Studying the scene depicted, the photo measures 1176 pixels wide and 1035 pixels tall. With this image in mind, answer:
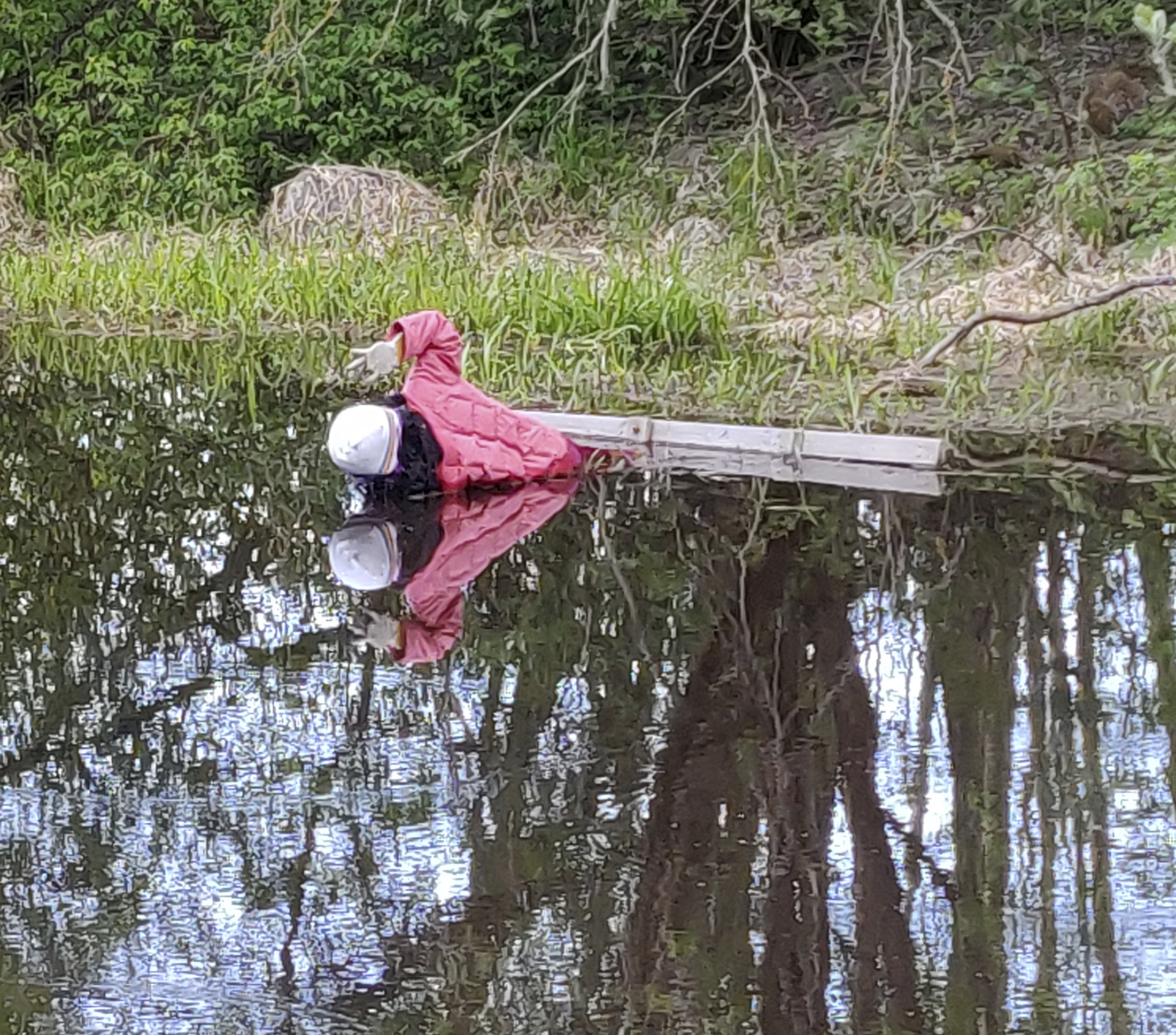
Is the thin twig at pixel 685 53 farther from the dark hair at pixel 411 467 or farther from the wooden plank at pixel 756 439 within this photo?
the dark hair at pixel 411 467

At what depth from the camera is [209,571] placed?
18.3 ft

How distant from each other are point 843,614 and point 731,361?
3.60 metres

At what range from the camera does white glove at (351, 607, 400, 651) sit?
4.82 metres

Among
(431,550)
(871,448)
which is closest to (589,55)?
(871,448)

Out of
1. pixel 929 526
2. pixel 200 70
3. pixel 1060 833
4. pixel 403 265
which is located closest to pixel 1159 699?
pixel 1060 833

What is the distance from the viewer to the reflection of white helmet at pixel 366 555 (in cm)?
543

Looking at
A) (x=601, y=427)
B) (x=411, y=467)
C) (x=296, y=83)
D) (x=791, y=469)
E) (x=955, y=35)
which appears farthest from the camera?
(x=296, y=83)

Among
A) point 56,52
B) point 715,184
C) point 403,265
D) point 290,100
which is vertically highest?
point 56,52

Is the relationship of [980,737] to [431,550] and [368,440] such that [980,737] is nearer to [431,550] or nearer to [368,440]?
[431,550]

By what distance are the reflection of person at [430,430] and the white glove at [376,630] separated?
1.32 meters

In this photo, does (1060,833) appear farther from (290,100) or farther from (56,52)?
(56,52)

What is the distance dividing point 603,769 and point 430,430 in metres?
2.73

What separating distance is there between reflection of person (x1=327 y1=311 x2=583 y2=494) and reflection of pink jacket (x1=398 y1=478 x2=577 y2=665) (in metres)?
0.10

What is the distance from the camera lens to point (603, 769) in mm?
3941
